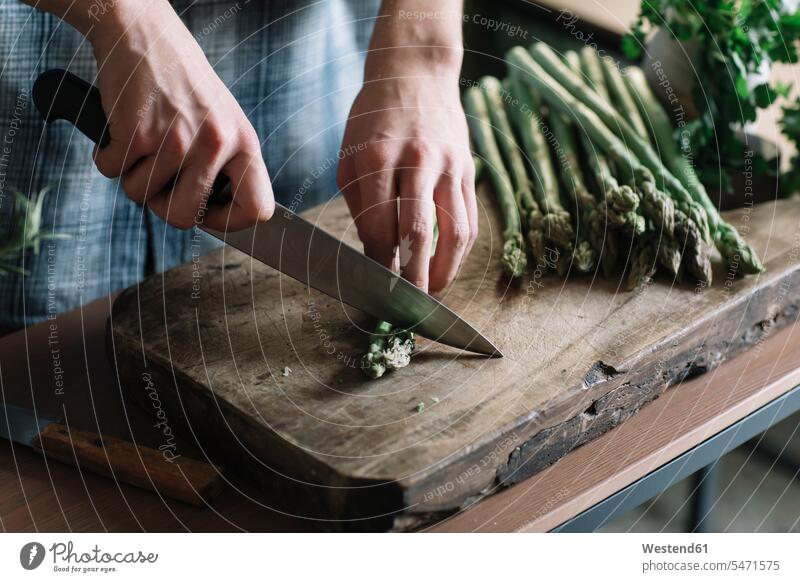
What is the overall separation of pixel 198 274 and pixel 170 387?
17 cm

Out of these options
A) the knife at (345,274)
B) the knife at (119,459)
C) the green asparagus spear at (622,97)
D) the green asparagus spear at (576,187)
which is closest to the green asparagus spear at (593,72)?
the green asparagus spear at (622,97)

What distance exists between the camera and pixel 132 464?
0.65 meters

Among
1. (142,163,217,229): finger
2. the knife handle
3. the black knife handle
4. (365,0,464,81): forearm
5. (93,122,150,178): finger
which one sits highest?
(365,0,464,81): forearm

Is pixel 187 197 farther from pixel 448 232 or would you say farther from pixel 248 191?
pixel 448 232

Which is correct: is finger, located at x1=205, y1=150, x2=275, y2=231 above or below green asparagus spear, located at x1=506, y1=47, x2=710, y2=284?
below

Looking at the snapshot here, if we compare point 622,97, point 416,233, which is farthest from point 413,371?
point 622,97

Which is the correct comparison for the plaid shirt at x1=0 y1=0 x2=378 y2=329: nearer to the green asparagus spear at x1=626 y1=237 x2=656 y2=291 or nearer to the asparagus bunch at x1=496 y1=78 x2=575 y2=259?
the asparagus bunch at x1=496 y1=78 x2=575 y2=259

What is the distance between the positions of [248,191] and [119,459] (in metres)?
0.26

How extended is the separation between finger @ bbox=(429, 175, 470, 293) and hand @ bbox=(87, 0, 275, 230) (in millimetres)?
190

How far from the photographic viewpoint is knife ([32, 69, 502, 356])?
0.71 metres

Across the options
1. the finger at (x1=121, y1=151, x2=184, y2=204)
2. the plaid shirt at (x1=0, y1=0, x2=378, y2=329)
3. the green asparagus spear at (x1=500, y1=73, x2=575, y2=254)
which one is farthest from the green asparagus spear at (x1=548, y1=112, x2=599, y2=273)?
the finger at (x1=121, y1=151, x2=184, y2=204)

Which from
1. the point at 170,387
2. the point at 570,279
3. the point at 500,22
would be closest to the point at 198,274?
the point at 170,387
